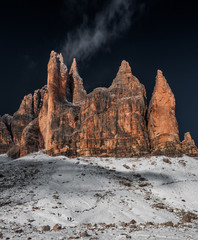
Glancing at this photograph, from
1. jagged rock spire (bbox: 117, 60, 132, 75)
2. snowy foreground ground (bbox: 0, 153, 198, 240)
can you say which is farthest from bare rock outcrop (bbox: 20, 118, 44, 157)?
jagged rock spire (bbox: 117, 60, 132, 75)

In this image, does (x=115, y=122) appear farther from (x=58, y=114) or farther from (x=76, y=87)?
(x=76, y=87)

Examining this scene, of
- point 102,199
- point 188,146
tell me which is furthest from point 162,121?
point 102,199

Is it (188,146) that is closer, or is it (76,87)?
(188,146)

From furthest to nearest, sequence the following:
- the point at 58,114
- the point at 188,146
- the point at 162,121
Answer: the point at 58,114 < the point at 162,121 < the point at 188,146

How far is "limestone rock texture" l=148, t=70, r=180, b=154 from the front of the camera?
44281 mm

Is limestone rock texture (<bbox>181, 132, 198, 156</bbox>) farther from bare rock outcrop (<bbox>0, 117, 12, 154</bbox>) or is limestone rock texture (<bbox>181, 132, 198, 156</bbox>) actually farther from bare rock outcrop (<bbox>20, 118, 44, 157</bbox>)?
bare rock outcrop (<bbox>0, 117, 12, 154</bbox>)

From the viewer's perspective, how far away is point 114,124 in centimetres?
5047

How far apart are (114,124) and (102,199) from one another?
30.3 meters

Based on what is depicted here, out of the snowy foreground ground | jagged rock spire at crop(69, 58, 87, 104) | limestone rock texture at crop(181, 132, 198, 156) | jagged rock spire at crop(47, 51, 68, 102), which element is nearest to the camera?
the snowy foreground ground

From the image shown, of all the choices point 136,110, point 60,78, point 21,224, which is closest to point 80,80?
point 60,78

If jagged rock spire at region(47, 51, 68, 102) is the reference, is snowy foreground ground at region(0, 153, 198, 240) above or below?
below

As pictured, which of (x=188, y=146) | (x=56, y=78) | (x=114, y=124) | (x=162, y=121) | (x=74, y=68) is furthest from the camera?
(x=74, y=68)

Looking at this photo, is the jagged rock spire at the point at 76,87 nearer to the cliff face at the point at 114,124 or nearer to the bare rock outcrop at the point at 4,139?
the cliff face at the point at 114,124

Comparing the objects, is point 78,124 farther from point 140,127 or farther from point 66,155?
point 140,127
